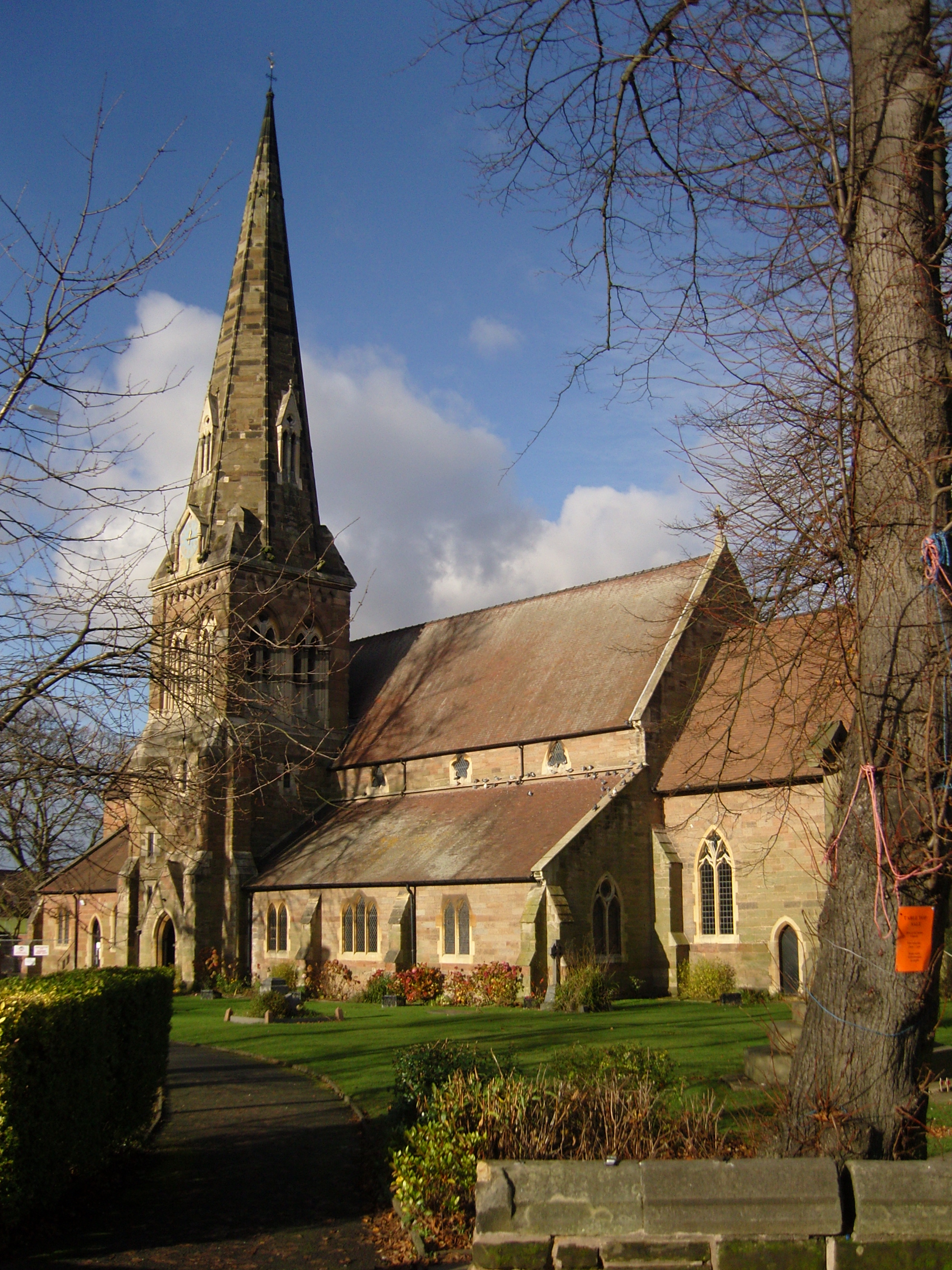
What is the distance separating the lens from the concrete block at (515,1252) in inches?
253

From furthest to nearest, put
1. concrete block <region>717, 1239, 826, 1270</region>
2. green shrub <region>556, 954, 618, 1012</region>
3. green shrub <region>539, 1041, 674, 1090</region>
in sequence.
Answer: green shrub <region>556, 954, 618, 1012</region>
green shrub <region>539, 1041, 674, 1090</region>
concrete block <region>717, 1239, 826, 1270</region>

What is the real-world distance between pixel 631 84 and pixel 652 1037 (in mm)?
14005

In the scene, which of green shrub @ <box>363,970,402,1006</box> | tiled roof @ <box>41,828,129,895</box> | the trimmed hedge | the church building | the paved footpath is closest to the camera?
the trimmed hedge

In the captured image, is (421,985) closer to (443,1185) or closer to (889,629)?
(443,1185)

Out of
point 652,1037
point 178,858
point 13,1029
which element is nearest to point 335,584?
point 178,858

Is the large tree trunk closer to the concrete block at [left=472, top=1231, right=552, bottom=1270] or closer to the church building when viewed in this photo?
the concrete block at [left=472, top=1231, right=552, bottom=1270]

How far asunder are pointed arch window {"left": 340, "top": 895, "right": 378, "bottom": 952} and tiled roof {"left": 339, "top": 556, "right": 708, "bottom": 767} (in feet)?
16.7

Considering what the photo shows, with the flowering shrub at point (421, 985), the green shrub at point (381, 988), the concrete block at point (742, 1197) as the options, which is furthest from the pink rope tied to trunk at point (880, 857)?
the green shrub at point (381, 988)

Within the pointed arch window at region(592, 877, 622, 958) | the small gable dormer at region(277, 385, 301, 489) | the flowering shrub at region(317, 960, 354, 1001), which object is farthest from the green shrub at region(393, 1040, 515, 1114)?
the small gable dormer at region(277, 385, 301, 489)

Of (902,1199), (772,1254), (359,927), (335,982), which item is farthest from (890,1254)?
(335,982)

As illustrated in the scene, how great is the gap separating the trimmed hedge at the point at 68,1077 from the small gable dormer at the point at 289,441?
92.1 ft

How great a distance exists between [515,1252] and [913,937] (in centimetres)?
296

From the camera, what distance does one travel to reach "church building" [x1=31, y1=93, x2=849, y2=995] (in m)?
24.1

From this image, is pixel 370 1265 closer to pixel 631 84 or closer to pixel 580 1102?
pixel 580 1102
